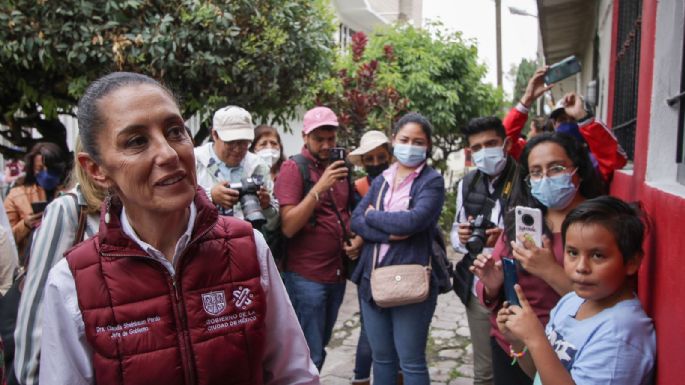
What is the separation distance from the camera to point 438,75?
12.9 meters

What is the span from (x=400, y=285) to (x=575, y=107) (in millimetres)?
1504

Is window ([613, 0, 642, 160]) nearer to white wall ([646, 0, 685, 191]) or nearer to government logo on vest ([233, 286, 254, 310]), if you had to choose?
white wall ([646, 0, 685, 191])

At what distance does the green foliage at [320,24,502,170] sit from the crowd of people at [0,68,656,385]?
8090 mm

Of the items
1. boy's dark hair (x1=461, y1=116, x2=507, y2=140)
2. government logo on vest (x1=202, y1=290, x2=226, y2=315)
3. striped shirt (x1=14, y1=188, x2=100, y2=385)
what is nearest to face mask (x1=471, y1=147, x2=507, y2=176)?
boy's dark hair (x1=461, y1=116, x2=507, y2=140)

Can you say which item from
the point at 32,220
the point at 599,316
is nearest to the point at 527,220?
the point at 599,316

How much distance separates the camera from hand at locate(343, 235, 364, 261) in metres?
3.99

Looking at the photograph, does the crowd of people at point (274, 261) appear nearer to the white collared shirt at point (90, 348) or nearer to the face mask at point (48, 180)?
the white collared shirt at point (90, 348)

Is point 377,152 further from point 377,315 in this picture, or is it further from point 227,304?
point 227,304

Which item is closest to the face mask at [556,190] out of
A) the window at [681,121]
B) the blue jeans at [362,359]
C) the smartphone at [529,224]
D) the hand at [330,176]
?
the smartphone at [529,224]

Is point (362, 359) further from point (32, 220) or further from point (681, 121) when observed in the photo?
point (681, 121)

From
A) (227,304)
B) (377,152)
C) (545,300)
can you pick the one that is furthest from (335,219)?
(227,304)

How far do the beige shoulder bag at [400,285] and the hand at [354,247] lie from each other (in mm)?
464

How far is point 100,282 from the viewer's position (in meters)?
1.54

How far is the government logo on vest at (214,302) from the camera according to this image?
5.24 ft
